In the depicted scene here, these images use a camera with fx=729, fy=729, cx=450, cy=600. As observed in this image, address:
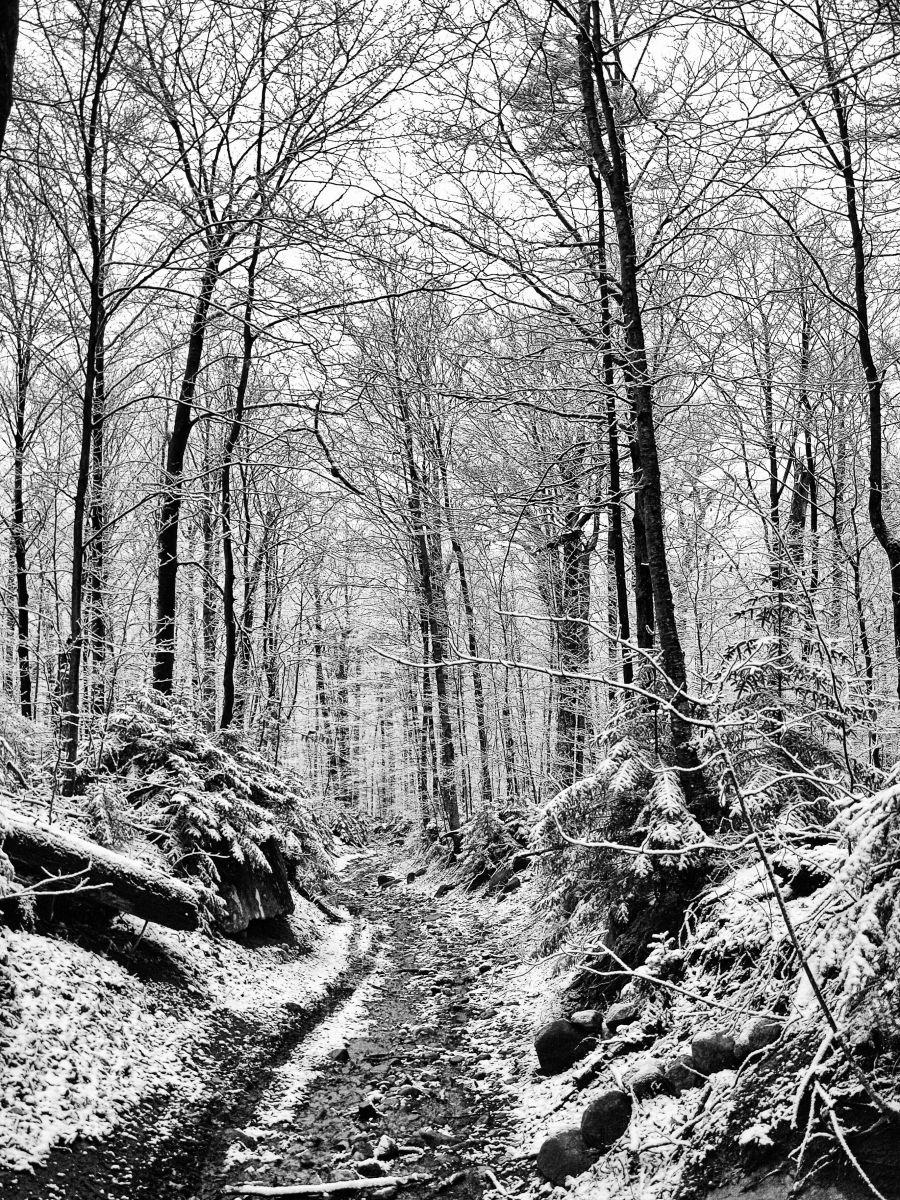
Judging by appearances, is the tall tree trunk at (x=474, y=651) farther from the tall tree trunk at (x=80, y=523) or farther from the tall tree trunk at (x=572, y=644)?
the tall tree trunk at (x=80, y=523)

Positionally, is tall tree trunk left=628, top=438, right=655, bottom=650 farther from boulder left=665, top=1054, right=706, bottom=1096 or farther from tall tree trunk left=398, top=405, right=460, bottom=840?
tall tree trunk left=398, top=405, right=460, bottom=840

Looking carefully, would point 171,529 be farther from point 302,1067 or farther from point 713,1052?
point 713,1052

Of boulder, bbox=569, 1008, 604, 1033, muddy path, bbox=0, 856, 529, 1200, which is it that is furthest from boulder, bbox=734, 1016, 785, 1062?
boulder, bbox=569, 1008, 604, 1033

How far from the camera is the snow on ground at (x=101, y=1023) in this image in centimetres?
421

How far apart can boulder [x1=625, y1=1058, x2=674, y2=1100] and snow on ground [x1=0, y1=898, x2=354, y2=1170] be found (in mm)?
3157

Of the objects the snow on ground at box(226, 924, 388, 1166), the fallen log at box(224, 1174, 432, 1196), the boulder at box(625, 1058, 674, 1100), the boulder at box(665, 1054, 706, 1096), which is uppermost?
the boulder at box(665, 1054, 706, 1096)

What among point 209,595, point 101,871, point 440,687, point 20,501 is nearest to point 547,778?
point 101,871

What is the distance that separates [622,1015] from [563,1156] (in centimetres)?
124

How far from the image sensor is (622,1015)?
512 centimetres

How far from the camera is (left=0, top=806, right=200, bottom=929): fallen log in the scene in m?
5.62

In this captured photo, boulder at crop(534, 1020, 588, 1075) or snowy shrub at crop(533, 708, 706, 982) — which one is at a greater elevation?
snowy shrub at crop(533, 708, 706, 982)

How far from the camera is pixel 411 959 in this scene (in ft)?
33.0

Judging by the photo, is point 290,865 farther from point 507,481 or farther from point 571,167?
point 571,167

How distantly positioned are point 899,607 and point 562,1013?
498 cm
